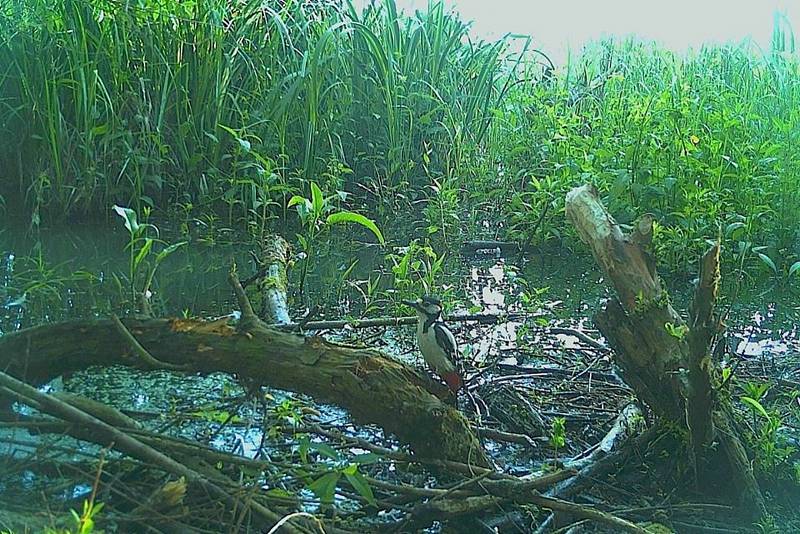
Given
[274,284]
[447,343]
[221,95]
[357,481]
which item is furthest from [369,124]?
[357,481]

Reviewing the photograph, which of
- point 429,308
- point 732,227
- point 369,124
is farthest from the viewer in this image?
point 369,124

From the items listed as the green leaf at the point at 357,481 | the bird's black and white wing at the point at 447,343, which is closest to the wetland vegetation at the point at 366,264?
the green leaf at the point at 357,481

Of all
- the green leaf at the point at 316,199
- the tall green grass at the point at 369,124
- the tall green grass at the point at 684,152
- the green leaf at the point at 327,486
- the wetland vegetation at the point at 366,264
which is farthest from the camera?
the tall green grass at the point at 369,124

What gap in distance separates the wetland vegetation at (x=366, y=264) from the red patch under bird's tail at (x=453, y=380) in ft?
0.28

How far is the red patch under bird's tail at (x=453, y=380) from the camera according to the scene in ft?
6.61

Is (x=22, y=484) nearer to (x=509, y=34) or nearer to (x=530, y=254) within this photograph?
(x=530, y=254)

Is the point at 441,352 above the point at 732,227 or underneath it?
underneath

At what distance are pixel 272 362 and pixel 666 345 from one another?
79 cm

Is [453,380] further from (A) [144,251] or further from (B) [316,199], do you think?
(B) [316,199]

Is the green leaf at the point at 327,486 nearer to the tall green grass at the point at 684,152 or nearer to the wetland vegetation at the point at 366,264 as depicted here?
the wetland vegetation at the point at 366,264

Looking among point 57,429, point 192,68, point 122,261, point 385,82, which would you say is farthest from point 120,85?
point 57,429

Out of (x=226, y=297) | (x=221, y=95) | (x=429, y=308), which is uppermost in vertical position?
(x=221, y=95)

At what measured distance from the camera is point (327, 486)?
4.34 feet

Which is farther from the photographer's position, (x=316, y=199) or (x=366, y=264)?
(x=366, y=264)
